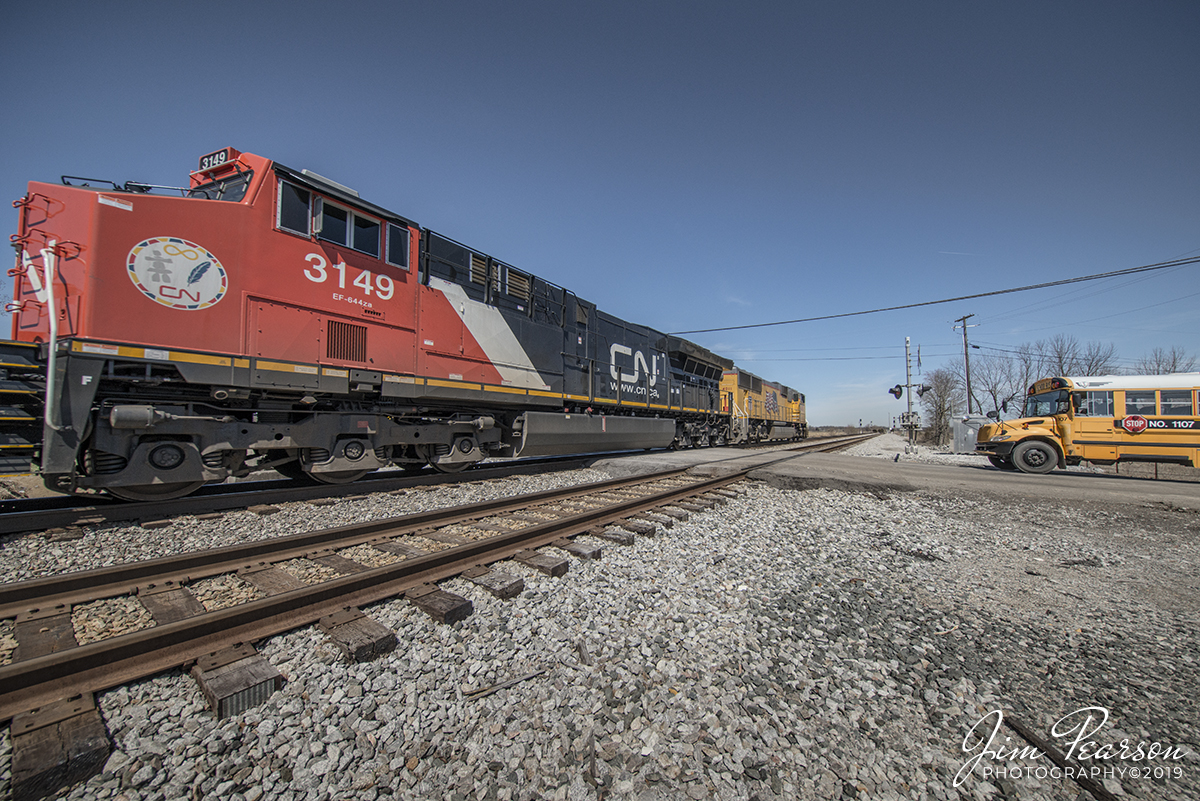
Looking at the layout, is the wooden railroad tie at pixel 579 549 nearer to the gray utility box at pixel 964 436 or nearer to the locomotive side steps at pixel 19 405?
the locomotive side steps at pixel 19 405

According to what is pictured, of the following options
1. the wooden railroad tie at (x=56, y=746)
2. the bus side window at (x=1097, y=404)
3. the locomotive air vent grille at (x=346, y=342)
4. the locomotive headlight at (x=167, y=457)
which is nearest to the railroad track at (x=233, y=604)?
the wooden railroad tie at (x=56, y=746)

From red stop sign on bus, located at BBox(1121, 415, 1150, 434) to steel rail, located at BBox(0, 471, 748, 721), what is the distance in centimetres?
1588

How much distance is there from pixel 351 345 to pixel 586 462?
6.69 meters

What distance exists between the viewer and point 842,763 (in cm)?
183

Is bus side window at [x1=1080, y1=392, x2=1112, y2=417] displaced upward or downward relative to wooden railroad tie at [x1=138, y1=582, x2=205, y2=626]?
upward

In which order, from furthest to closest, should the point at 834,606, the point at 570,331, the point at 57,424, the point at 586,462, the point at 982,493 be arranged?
1. the point at 586,462
2. the point at 570,331
3. the point at 982,493
4. the point at 57,424
5. the point at 834,606

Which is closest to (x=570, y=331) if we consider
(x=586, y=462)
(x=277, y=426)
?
(x=586, y=462)

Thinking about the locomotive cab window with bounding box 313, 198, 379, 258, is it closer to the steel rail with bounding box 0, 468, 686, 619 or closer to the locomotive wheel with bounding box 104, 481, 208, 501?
the locomotive wheel with bounding box 104, 481, 208, 501

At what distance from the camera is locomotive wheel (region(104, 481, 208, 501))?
505 centimetres

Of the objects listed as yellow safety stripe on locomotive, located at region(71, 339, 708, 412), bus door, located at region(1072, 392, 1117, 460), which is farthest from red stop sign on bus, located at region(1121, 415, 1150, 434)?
yellow safety stripe on locomotive, located at region(71, 339, 708, 412)

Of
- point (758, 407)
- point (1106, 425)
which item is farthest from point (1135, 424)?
point (758, 407)

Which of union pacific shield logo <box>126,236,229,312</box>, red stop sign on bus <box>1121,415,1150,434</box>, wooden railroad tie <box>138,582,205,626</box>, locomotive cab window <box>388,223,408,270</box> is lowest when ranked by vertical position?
wooden railroad tie <box>138,582,205,626</box>

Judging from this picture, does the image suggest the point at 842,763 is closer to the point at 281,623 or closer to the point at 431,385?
the point at 281,623

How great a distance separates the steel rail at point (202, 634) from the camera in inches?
76.2
